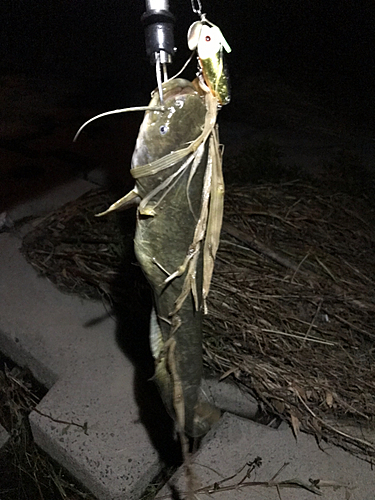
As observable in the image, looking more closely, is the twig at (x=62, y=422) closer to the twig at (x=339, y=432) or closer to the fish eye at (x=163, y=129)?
the twig at (x=339, y=432)

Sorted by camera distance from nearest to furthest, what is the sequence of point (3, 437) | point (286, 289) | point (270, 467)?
point (270, 467), point (3, 437), point (286, 289)

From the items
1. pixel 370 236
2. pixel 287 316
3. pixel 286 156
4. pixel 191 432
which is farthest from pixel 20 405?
pixel 286 156

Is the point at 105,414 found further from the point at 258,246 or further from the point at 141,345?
the point at 258,246

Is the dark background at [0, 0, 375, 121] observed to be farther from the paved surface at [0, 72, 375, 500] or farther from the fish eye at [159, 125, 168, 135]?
the fish eye at [159, 125, 168, 135]

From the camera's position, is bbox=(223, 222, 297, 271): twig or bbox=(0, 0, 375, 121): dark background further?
bbox=(0, 0, 375, 121): dark background

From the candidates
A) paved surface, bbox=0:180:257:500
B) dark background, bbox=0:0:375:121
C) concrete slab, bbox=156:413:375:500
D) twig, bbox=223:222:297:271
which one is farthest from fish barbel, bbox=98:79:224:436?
dark background, bbox=0:0:375:121

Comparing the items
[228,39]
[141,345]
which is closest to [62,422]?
[141,345]

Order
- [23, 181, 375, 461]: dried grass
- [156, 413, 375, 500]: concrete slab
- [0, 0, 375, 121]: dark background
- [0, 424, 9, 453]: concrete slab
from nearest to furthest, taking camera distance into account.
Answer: [156, 413, 375, 500]: concrete slab → [23, 181, 375, 461]: dried grass → [0, 424, 9, 453]: concrete slab → [0, 0, 375, 121]: dark background

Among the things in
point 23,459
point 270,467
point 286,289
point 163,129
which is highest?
point 163,129
